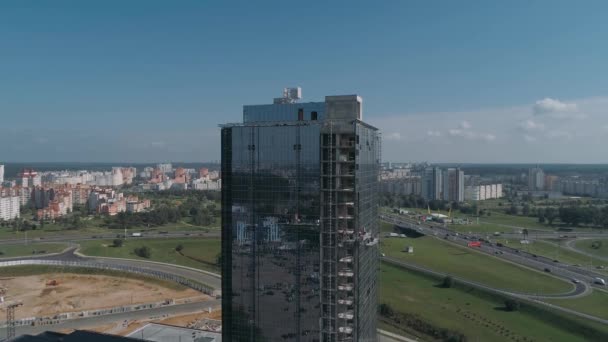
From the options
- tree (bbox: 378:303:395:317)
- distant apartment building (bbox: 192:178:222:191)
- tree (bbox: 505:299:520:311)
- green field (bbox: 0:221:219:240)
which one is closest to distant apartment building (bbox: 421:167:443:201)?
distant apartment building (bbox: 192:178:222:191)

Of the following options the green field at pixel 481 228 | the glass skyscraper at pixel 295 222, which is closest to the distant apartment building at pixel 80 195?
the green field at pixel 481 228

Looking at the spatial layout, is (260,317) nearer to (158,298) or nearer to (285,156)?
(285,156)

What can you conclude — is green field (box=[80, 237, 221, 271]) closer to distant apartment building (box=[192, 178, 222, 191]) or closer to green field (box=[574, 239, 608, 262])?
green field (box=[574, 239, 608, 262])

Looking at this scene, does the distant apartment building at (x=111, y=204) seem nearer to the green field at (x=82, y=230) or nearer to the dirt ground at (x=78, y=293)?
the green field at (x=82, y=230)

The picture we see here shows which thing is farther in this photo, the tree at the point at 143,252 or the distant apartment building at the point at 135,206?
the distant apartment building at the point at 135,206

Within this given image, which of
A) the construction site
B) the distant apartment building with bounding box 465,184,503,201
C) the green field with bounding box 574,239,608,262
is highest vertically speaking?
the distant apartment building with bounding box 465,184,503,201

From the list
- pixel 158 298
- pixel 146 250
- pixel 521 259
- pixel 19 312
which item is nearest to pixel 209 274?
pixel 158 298

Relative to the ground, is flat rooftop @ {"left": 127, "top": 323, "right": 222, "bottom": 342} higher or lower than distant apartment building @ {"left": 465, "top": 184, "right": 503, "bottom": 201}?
lower
